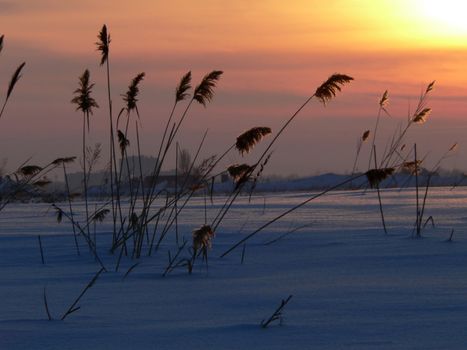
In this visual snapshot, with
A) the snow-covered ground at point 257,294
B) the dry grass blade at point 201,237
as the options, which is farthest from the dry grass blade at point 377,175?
the dry grass blade at point 201,237

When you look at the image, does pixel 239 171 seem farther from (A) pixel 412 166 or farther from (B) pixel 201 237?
(A) pixel 412 166

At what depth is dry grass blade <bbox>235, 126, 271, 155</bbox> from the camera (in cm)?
368

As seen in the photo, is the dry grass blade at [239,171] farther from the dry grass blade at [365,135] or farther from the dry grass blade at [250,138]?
the dry grass blade at [365,135]

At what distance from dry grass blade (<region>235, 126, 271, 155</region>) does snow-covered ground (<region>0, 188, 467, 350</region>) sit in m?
0.51

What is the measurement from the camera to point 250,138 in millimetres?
3713

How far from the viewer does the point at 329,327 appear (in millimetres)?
2205

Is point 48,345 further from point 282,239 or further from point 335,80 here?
point 282,239

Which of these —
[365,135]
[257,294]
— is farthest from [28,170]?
[365,135]

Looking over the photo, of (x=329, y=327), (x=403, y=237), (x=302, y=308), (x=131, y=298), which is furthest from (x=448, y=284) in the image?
(x=403, y=237)

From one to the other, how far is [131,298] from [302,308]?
0.63 metres

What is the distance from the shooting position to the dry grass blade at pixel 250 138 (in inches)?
145

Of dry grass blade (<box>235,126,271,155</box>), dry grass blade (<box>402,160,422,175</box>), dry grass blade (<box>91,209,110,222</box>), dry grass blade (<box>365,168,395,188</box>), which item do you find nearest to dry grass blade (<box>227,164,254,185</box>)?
dry grass blade (<box>235,126,271,155</box>)

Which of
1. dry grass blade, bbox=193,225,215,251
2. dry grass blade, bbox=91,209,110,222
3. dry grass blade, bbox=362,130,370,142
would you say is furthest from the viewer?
dry grass blade, bbox=362,130,370,142

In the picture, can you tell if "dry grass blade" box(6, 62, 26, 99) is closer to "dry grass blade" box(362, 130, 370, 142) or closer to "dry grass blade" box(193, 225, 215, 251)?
"dry grass blade" box(193, 225, 215, 251)
